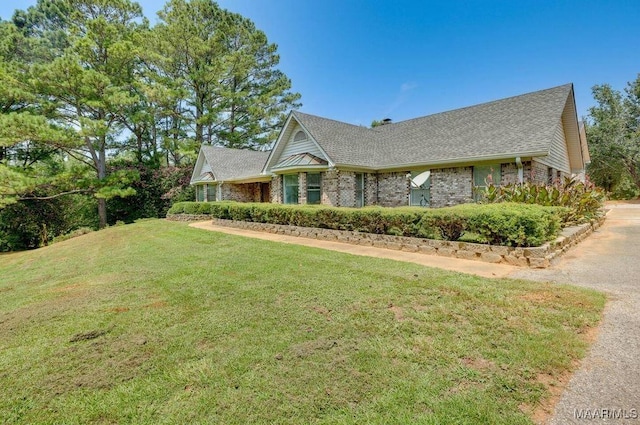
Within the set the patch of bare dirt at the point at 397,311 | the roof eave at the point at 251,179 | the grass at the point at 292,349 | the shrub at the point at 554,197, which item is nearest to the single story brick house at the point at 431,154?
the roof eave at the point at 251,179

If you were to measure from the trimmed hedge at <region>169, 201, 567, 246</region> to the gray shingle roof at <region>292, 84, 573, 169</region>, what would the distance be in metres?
3.92

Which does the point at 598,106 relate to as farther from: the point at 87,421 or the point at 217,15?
the point at 87,421

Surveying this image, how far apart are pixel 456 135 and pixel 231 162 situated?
53.6 feet

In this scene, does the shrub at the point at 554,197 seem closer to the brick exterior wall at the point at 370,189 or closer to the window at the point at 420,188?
the window at the point at 420,188

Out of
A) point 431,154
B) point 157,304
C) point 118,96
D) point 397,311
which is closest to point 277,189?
point 431,154

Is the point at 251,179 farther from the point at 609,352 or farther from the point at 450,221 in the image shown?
the point at 609,352

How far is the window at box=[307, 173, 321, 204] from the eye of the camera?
14970 mm

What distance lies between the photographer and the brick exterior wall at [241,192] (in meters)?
22.3

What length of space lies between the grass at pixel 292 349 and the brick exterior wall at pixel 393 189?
9298 mm

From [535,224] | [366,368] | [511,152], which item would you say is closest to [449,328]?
[366,368]

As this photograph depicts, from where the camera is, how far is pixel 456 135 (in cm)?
1448

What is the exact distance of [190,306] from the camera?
14.8ft

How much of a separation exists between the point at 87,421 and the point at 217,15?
3456cm

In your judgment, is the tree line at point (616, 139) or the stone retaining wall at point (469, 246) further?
the tree line at point (616, 139)
